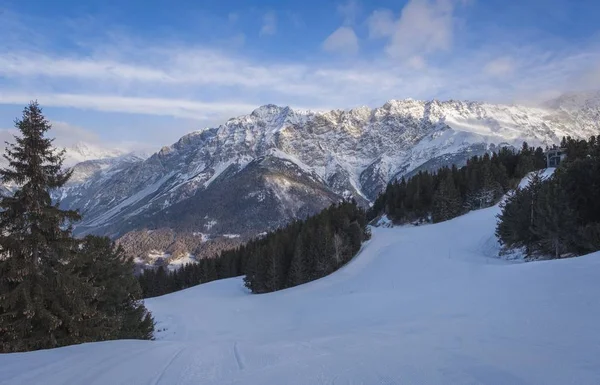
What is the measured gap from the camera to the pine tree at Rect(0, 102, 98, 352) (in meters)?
15.2

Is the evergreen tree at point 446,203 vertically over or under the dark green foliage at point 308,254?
over

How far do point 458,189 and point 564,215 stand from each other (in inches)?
1849

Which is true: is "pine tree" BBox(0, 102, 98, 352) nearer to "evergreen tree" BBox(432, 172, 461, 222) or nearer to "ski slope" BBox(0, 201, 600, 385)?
"ski slope" BBox(0, 201, 600, 385)

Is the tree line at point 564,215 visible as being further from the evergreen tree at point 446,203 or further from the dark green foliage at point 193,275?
the dark green foliage at point 193,275

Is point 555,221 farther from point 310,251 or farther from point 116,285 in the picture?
point 310,251

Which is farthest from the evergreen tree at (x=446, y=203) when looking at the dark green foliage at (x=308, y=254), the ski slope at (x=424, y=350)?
the ski slope at (x=424, y=350)

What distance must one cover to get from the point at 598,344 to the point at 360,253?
4583 cm

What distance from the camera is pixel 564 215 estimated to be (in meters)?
29.0

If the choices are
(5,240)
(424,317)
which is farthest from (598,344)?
(5,240)

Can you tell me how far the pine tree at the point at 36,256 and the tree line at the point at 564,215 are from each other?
28.8 m

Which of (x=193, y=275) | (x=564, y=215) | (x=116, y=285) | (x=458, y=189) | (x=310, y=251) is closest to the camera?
(x=116, y=285)

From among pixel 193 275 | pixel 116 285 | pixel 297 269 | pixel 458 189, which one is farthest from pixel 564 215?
pixel 193 275

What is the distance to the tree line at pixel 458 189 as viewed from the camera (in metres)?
70.1

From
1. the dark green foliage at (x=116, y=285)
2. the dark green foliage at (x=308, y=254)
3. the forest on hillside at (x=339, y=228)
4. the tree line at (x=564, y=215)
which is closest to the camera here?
the dark green foliage at (x=116, y=285)
